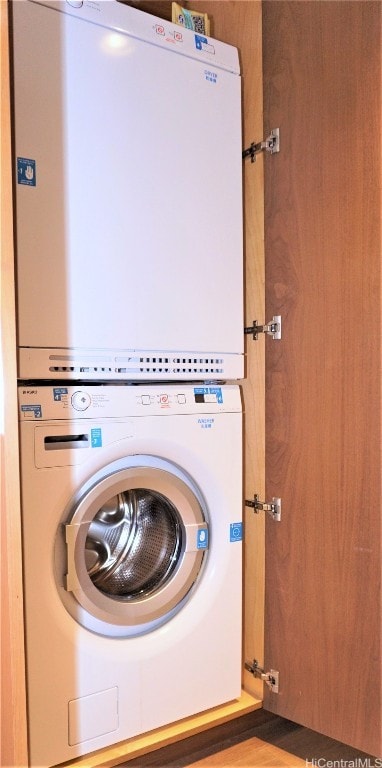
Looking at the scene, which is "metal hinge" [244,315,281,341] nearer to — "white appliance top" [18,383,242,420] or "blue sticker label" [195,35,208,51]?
"white appliance top" [18,383,242,420]

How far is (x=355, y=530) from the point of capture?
4.02ft

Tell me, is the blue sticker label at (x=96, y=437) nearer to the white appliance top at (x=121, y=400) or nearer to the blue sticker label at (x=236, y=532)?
the white appliance top at (x=121, y=400)

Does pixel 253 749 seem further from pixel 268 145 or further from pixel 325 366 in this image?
pixel 268 145

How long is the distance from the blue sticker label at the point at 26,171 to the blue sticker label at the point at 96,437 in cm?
50

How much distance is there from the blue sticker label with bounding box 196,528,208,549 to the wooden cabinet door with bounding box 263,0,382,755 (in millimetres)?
→ 152

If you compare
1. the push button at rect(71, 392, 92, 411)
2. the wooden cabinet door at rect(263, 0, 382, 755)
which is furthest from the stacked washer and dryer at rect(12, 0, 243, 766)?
the wooden cabinet door at rect(263, 0, 382, 755)

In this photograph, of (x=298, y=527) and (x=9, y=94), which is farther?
(x=298, y=527)

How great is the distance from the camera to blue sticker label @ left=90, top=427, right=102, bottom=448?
124cm

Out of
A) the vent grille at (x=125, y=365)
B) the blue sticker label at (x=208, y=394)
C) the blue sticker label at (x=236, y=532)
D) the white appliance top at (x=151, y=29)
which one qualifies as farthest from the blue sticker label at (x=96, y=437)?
the white appliance top at (x=151, y=29)

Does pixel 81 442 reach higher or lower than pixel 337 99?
lower

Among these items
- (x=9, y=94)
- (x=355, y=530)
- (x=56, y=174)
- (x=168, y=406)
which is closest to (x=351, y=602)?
(x=355, y=530)

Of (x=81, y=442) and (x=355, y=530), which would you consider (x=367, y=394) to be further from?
(x=81, y=442)

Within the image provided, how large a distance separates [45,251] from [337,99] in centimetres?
67

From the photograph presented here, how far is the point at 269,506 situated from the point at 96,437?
457 millimetres
